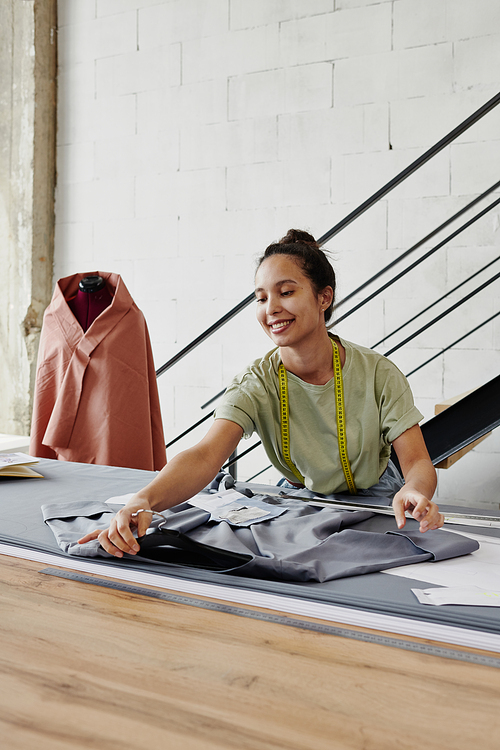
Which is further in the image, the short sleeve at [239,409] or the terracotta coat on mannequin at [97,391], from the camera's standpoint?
the terracotta coat on mannequin at [97,391]

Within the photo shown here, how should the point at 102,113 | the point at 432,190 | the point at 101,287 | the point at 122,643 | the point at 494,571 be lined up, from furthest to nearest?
the point at 102,113
the point at 432,190
the point at 101,287
the point at 494,571
the point at 122,643

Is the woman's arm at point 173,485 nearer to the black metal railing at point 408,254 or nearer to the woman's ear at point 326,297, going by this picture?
the woman's ear at point 326,297

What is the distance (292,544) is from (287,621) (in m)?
0.25

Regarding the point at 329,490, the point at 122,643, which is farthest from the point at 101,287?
the point at 122,643

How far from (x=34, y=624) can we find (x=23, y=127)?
4143 mm

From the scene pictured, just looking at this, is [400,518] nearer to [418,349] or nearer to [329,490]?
[329,490]

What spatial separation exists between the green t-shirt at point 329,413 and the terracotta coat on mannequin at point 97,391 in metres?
0.77

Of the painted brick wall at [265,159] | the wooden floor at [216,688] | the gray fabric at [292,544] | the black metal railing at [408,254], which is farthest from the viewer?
the painted brick wall at [265,159]

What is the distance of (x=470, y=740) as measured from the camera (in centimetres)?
52

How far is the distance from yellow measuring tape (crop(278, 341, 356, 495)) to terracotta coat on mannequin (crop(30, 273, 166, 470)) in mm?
813

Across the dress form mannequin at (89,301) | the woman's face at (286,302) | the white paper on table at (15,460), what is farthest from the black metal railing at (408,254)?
the white paper on table at (15,460)

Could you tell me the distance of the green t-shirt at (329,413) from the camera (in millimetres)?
1543

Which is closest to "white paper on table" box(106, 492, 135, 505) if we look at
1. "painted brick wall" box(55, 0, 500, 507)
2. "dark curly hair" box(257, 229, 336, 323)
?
"dark curly hair" box(257, 229, 336, 323)

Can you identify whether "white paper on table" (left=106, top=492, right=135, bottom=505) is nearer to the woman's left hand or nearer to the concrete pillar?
the woman's left hand
